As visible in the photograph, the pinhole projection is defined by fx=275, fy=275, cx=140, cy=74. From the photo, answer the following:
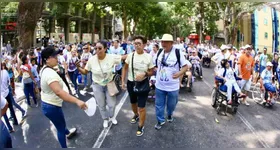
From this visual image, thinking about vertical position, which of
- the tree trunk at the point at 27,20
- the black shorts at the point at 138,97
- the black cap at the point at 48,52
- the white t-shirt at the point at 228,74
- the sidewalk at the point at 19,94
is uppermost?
the tree trunk at the point at 27,20

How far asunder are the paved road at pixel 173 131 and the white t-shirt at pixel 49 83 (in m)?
1.03

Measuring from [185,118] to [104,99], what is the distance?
6.00 feet

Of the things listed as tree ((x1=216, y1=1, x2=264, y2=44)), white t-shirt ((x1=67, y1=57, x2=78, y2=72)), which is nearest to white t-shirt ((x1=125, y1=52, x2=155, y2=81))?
white t-shirt ((x1=67, y1=57, x2=78, y2=72))

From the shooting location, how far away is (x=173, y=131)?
4852mm

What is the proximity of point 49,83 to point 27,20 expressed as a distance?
754cm

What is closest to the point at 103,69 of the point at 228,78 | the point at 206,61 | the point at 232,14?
the point at 228,78

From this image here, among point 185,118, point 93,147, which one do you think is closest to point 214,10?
point 185,118

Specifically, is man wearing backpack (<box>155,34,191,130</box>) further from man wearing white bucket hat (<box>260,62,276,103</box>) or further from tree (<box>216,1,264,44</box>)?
tree (<box>216,1,264,44</box>)

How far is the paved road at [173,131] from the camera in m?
4.34

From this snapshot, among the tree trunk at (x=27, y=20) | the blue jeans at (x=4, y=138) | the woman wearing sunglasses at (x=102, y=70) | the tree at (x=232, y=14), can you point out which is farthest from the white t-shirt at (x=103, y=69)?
the tree at (x=232, y=14)

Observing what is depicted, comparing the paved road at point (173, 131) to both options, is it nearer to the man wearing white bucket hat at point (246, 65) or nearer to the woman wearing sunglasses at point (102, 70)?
the woman wearing sunglasses at point (102, 70)

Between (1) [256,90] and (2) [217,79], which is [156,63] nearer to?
(2) [217,79]

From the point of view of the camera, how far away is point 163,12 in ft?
110

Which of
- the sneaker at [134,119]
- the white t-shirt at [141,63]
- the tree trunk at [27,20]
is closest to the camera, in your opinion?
the white t-shirt at [141,63]
